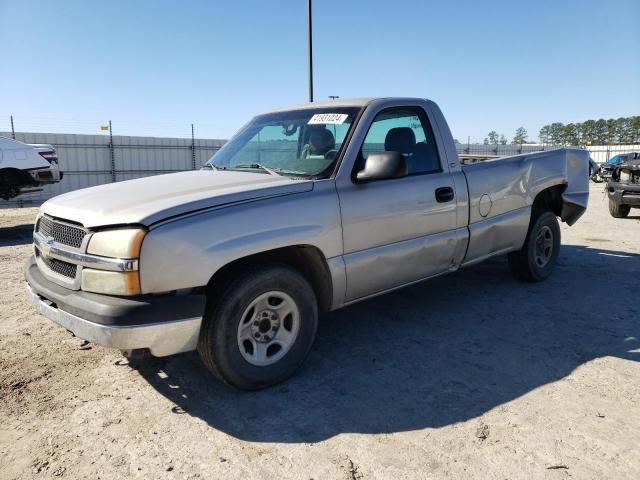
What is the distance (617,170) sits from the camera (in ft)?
35.1

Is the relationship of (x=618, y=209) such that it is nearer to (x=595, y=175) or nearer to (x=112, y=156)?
(x=595, y=175)

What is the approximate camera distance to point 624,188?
10438 mm

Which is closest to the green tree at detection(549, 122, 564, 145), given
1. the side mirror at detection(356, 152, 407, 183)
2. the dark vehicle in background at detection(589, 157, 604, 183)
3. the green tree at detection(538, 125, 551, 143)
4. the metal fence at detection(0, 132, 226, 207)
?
the green tree at detection(538, 125, 551, 143)

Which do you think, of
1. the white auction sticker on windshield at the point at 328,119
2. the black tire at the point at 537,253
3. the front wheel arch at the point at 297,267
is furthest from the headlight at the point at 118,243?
the black tire at the point at 537,253

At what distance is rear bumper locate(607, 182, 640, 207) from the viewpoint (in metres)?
10.2

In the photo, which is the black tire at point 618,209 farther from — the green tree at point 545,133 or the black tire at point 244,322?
the green tree at point 545,133

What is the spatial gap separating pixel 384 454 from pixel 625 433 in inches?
52.2

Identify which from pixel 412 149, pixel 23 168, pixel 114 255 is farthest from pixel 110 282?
pixel 23 168

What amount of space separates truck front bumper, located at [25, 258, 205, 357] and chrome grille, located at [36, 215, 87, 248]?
0.31m

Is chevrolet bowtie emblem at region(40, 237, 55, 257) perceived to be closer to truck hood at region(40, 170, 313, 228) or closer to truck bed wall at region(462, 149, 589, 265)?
truck hood at region(40, 170, 313, 228)

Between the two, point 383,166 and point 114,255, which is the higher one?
point 383,166

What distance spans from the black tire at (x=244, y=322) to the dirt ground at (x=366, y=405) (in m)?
0.14

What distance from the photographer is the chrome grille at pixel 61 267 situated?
2.86 m

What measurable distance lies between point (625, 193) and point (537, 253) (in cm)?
657
